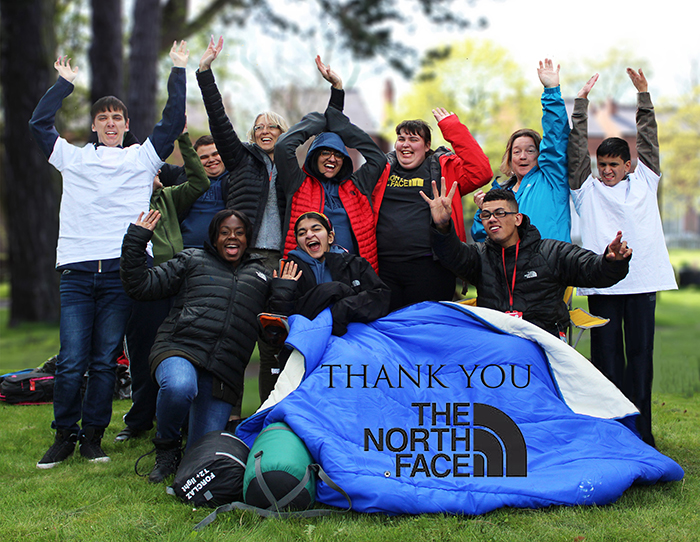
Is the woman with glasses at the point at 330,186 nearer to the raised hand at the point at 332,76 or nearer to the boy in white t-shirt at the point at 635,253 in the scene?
the raised hand at the point at 332,76

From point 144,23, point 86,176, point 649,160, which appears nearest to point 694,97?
point 144,23

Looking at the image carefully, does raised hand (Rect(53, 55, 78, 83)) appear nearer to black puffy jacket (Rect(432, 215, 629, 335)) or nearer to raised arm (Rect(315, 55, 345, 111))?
raised arm (Rect(315, 55, 345, 111))

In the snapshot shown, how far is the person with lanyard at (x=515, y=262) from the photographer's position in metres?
4.17

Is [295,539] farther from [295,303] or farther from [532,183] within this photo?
[532,183]

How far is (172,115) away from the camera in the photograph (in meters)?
4.39

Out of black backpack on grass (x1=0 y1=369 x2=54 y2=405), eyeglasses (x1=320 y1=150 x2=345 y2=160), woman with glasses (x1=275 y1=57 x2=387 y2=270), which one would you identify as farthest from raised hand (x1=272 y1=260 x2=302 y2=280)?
black backpack on grass (x1=0 y1=369 x2=54 y2=405)

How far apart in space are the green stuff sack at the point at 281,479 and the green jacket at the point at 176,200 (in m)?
1.82

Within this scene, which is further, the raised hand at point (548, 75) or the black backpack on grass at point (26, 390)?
the black backpack on grass at point (26, 390)

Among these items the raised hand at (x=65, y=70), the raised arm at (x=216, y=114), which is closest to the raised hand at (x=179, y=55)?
the raised arm at (x=216, y=114)

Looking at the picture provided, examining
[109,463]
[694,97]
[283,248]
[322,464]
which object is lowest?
[109,463]

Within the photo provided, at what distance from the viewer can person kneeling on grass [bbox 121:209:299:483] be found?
386 cm

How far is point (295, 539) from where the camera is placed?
2.98 metres

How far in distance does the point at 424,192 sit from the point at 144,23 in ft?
30.5

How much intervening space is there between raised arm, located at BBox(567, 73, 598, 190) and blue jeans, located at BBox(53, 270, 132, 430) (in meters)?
3.25
